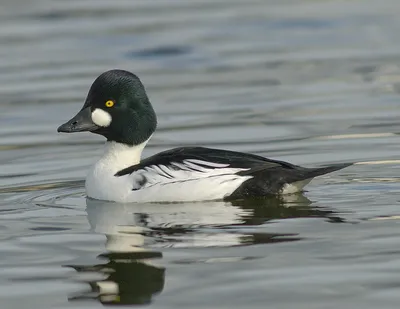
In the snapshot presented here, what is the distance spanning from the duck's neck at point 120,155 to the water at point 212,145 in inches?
16.1

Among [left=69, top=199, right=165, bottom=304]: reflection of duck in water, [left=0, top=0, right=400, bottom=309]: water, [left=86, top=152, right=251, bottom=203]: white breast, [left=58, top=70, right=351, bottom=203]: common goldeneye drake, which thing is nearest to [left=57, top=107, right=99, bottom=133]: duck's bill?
[left=58, top=70, right=351, bottom=203]: common goldeneye drake

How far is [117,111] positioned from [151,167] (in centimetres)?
71

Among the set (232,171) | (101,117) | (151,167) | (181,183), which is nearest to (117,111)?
(101,117)

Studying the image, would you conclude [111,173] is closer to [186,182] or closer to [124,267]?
[186,182]

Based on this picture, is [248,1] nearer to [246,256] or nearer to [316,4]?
[316,4]

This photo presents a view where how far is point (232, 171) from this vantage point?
440 inches

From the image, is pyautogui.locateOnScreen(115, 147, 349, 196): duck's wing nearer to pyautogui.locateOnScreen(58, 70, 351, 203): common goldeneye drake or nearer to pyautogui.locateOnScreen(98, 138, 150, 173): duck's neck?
pyautogui.locateOnScreen(58, 70, 351, 203): common goldeneye drake

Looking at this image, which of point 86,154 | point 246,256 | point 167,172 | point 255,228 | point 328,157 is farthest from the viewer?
point 86,154

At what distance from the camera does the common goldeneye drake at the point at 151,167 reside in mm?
11195

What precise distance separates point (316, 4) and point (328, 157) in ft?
39.8

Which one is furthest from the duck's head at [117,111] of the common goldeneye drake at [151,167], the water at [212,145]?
the water at [212,145]

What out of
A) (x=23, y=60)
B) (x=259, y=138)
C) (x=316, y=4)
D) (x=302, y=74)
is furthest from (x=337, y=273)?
(x=316, y=4)

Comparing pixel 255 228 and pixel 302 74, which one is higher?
pixel 302 74

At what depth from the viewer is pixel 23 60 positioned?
2005 centimetres
